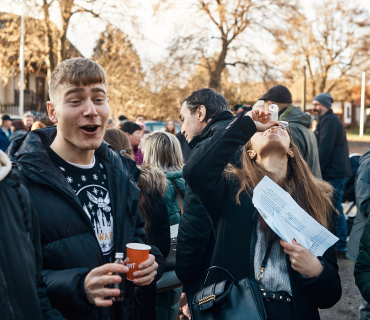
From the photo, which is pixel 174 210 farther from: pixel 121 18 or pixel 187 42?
pixel 187 42

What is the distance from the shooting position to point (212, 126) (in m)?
3.21

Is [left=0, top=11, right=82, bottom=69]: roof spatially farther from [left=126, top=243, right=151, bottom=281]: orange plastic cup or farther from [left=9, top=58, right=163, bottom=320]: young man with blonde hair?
[left=126, top=243, right=151, bottom=281]: orange plastic cup

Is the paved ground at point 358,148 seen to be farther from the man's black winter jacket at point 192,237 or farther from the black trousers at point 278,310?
the black trousers at point 278,310

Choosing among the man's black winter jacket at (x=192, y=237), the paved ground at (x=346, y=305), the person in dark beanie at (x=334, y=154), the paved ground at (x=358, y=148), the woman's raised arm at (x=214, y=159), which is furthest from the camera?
the paved ground at (x=358, y=148)

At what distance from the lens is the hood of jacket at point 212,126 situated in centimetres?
309

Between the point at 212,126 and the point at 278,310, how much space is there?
1.62 metres

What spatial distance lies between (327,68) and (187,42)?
72.6ft

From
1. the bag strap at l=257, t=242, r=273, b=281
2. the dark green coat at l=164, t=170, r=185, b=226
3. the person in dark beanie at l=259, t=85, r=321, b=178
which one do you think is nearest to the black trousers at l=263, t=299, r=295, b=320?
the bag strap at l=257, t=242, r=273, b=281

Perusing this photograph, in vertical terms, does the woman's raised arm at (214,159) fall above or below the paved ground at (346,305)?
above

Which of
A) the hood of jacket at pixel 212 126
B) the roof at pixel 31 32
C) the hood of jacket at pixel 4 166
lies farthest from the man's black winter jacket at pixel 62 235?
the roof at pixel 31 32

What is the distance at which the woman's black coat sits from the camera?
207 cm

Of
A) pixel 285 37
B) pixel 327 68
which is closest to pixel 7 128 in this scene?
pixel 285 37

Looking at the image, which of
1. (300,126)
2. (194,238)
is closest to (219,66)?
→ (300,126)

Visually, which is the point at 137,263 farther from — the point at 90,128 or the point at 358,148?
the point at 358,148
